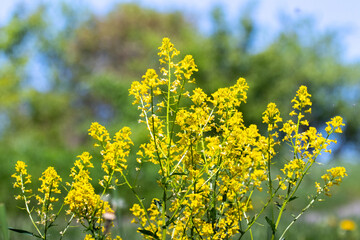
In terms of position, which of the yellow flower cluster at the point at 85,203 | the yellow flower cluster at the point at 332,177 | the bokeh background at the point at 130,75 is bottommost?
the yellow flower cluster at the point at 85,203

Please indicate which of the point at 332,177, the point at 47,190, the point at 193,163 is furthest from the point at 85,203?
the point at 332,177

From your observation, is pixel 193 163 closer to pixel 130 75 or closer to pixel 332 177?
pixel 332 177

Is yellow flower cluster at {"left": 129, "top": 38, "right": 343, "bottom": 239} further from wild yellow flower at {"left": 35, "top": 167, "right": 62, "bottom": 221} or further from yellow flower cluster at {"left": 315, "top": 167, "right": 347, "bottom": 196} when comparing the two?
wild yellow flower at {"left": 35, "top": 167, "right": 62, "bottom": 221}

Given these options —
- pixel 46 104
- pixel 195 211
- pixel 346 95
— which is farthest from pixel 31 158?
pixel 346 95

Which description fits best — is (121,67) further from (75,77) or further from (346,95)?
(346,95)

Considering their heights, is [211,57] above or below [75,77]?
below

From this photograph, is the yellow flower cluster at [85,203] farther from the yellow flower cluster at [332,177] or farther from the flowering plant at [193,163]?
the yellow flower cluster at [332,177]

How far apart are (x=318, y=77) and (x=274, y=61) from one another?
1190 cm

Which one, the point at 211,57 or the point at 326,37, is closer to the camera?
the point at 211,57

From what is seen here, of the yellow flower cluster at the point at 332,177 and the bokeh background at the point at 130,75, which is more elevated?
the bokeh background at the point at 130,75

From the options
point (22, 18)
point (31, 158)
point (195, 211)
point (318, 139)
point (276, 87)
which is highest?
point (22, 18)

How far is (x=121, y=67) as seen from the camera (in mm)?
32531

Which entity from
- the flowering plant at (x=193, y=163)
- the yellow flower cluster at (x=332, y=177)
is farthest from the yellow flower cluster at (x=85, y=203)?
the yellow flower cluster at (x=332, y=177)

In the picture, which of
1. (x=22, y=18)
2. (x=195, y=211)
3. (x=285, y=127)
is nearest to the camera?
(x=195, y=211)
